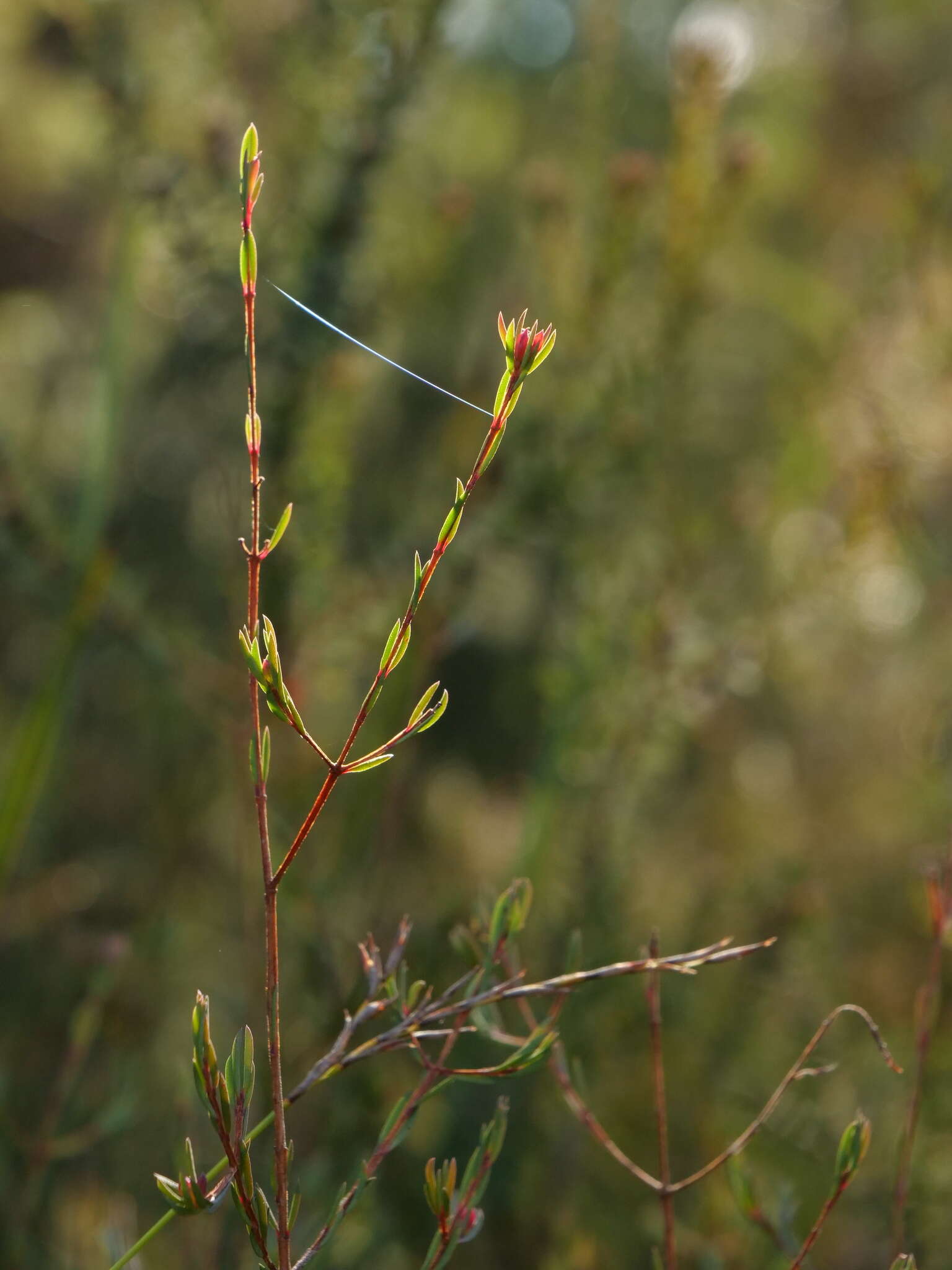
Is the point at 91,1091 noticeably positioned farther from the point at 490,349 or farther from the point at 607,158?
the point at 607,158

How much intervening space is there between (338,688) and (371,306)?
300 millimetres

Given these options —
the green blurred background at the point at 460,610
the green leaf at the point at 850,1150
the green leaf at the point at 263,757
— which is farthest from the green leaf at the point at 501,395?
the green blurred background at the point at 460,610

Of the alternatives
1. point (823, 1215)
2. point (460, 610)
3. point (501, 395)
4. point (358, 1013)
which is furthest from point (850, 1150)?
point (460, 610)

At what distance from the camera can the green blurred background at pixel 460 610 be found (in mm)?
818

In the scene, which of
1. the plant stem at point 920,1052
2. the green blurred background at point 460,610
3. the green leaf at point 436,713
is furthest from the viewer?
the green blurred background at point 460,610

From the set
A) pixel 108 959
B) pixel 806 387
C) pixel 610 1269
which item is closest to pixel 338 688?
pixel 108 959

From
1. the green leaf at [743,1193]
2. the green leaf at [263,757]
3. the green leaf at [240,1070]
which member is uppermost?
the green leaf at [263,757]

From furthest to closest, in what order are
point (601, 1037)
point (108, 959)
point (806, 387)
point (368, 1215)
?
1. point (806, 387)
2. point (601, 1037)
3. point (368, 1215)
4. point (108, 959)

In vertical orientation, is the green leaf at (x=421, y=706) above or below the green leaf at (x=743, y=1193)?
above

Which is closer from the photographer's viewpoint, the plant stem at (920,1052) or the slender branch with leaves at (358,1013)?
the slender branch with leaves at (358,1013)

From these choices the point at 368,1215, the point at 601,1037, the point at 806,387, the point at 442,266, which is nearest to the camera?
the point at 368,1215

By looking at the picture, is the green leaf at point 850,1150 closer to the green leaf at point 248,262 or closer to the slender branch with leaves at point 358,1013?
the slender branch with leaves at point 358,1013

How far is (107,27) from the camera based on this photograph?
970 mm

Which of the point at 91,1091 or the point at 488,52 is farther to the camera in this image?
the point at 488,52
